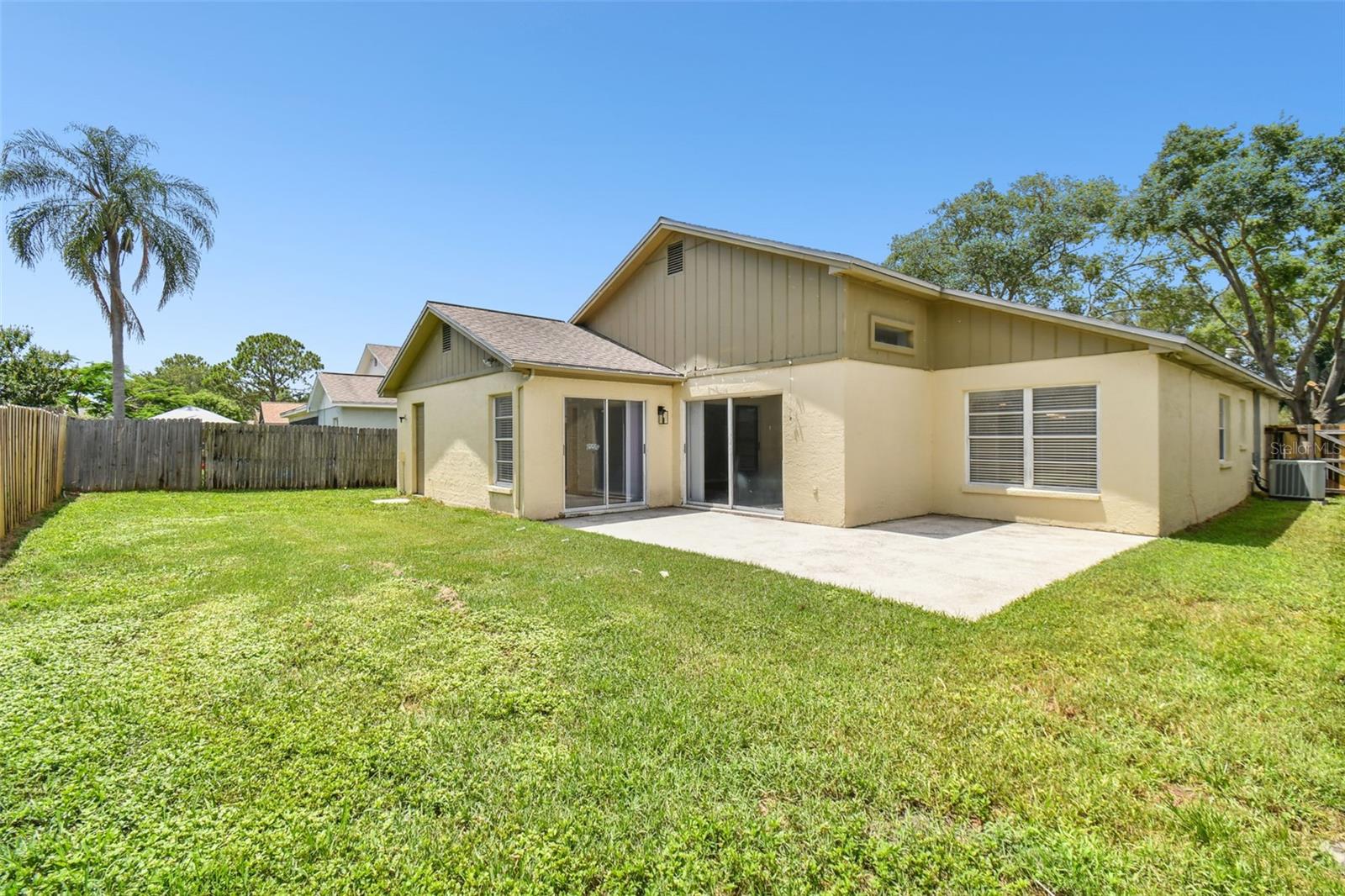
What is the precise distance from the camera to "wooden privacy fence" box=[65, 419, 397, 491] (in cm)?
1398

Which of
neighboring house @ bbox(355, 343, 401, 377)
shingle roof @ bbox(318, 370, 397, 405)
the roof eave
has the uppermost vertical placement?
Result: neighboring house @ bbox(355, 343, 401, 377)

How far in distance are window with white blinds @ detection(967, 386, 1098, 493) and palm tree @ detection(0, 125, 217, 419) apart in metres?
23.6

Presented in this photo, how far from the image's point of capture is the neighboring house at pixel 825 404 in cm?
907

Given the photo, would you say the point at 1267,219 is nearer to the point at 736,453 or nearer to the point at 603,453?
the point at 736,453

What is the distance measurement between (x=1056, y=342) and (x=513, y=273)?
14685 mm

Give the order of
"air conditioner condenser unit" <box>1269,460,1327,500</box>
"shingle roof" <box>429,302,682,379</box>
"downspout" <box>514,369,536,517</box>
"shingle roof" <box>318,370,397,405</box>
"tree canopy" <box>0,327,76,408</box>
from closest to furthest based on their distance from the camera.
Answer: "downspout" <box>514,369,536,517</box>
"shingle roof" <box>429,302,682,379</box>
"air conditioner condenser unit" <box>1269,460,1327,500</box>
"shingle roof" <box>318,370,397,405</box>
"tree canopy" <box>0,327,76,408</box>

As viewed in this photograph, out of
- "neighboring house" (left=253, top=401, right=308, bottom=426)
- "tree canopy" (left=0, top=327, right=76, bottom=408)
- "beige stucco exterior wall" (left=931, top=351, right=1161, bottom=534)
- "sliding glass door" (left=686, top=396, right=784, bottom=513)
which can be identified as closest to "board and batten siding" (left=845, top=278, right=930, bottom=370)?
"beige stucco exterior wall" (left=931, top=351, right=1161, bottom=534)

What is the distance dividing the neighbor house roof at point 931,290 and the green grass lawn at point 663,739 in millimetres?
3912

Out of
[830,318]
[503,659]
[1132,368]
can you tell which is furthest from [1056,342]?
[503,659]

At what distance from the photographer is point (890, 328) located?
10.2m

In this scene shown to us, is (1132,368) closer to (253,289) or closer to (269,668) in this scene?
(269,668)

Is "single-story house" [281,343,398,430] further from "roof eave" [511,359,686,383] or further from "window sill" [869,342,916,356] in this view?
"window sill" [869,342,916,356]

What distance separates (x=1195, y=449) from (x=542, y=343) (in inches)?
457

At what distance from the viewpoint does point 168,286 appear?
19.8m
